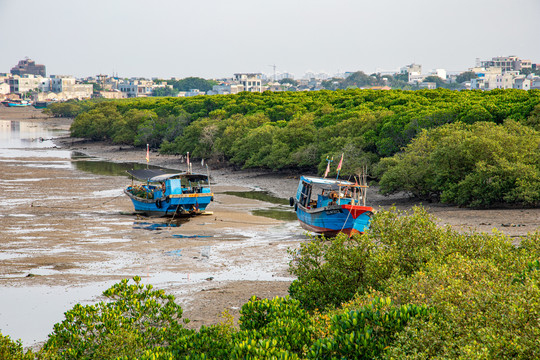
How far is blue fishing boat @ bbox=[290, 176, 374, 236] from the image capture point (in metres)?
32.8

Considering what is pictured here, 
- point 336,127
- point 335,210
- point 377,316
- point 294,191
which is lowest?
point 294,191

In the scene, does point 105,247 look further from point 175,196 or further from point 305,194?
point 305,194

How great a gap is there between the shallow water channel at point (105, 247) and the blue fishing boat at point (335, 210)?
163cm

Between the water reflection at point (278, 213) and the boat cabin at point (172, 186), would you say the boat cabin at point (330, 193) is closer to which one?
the water reflection at point (278, 213)

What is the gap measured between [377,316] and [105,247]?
78.3ft

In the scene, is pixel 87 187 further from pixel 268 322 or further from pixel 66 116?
pixel 66 116

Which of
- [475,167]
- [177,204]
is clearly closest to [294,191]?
[177,204]

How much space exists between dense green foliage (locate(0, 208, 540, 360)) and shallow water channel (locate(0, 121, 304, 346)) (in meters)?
7.21

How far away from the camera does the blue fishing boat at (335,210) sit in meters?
32.8

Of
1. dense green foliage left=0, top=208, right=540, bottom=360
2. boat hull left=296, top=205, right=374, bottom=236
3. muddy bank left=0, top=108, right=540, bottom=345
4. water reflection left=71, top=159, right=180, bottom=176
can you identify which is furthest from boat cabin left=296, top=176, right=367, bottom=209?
water reflection left=71, top=159, right=180, bottom=176

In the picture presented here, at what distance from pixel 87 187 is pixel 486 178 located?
3468 centimetres

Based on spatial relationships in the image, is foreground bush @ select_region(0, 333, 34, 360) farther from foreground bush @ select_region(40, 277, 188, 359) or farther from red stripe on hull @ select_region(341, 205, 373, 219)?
red stripe on hull @ select_region(341, 205, 373, 219)

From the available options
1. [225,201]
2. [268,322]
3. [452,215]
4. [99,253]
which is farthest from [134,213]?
[268,322]

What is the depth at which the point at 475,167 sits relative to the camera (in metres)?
42.2
